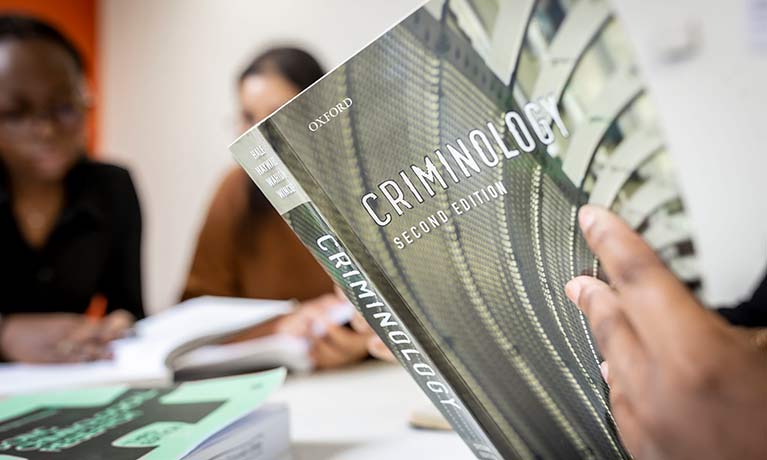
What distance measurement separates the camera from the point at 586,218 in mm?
275

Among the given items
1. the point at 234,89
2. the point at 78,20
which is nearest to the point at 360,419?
the point at 234,89

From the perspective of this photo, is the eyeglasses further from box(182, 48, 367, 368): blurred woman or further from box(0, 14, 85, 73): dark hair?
box(182, 48, 367, 368): blurred woman

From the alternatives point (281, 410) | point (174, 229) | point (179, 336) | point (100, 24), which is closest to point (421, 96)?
point (281, 410)

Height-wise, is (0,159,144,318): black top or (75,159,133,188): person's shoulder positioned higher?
(75,159,133,188): person's shoulder

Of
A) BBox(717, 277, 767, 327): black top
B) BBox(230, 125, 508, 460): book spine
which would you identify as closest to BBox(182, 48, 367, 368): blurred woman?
BBox(717, 277, 767, 327): black top

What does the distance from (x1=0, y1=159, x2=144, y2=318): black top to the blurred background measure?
0.75 m

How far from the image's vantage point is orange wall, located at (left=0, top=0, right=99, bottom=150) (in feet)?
8.11

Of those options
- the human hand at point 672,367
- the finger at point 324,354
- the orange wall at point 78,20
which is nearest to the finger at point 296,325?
the finger at point 324,354

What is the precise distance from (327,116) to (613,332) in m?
0.15

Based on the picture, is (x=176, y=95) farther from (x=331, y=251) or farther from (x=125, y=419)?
(x=331, y=251)

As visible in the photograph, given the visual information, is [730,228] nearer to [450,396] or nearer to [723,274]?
[723,274]

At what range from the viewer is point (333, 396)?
26.0 inches

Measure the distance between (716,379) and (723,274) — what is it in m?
1.14

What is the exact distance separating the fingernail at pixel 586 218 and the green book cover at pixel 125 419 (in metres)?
0.24
